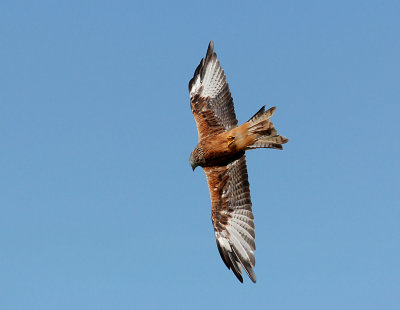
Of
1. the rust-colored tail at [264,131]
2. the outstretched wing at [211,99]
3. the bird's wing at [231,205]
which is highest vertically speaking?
the outstretched wing at [211,99]

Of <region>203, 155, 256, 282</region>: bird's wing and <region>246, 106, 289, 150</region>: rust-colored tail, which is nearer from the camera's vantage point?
<region>246, 106, 289, 150</region>: rust-colored tail

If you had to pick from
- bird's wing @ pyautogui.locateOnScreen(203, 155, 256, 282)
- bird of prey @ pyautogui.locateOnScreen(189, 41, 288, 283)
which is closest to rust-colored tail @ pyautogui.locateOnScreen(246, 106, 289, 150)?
bird of prey @ pyautogui.locateOnScreen(189, 41, 288, 283)

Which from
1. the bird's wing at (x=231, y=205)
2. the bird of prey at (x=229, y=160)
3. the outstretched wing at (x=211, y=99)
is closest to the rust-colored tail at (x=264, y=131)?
the bird of prey at (x=229, y=160)

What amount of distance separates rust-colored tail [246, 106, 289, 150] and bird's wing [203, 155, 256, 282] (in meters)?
0.81

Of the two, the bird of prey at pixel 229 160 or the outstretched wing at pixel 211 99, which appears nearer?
the bird of prey at pixel 229 160

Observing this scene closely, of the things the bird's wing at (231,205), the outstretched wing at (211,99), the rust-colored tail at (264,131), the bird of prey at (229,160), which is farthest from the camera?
the outstretched wing at (211,99)

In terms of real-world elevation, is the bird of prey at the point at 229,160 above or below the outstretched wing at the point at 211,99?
below

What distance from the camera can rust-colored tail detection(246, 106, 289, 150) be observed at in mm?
12312

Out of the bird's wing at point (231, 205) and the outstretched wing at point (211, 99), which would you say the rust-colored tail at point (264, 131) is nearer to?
the bird's wing at point (231, 205)

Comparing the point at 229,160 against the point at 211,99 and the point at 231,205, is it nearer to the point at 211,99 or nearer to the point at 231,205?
the point at 231,205

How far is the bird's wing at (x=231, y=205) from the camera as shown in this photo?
1279 cm

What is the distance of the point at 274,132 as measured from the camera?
12.3 metres

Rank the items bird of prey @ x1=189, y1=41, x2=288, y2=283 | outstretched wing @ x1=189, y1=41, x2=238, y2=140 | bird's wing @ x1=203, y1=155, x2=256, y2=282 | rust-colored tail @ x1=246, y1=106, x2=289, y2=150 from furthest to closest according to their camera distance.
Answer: outstretched wing @ x1=189, y1=41, x2=238, y2=140
bird's wing @ x1=203, y1=155, x2=256, y2=282
bird of prey @ x1=189, y1=41, x2=288, y2=283
rust-colored tail @ x1=246, y1=106, x2=289, y2=150

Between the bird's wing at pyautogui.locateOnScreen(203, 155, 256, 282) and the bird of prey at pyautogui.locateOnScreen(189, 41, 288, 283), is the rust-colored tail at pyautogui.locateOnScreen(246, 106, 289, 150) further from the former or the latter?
the bird's wing at pyautogui.locateOnScreen(203, 155, 256, 282)
